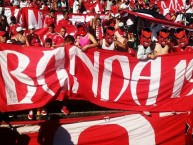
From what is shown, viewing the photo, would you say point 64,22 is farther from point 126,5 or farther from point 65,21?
point 126,5

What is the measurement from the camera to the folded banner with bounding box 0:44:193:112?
24.1 ft

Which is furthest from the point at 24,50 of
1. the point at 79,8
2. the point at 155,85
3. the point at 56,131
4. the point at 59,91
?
the point at 79,8

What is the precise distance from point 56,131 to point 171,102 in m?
2.29

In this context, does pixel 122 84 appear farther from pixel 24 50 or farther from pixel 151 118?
pixel 24 50

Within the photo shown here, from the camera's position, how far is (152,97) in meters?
7.76

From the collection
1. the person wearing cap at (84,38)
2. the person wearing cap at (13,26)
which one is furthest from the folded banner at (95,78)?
the person wearing cap at (13,26)

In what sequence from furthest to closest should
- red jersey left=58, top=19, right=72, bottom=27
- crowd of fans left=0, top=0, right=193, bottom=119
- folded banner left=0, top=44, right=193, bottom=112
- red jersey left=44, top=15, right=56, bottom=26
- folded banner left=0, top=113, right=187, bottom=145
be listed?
red jersey left=44, top=15, right=56, bottom=26, red jersey left=58, top=19, right=72, bottom=27, crowd of fans left=0, top=0, right=193, bottom=119, folded banner left=0, top=44, right=193, bottom=112, folded banner left=0, top=113, right=187, bottom=145

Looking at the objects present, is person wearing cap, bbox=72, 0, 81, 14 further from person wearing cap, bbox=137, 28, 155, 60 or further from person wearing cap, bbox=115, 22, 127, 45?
person wearing cap, bbox=137, 28, 155, 60

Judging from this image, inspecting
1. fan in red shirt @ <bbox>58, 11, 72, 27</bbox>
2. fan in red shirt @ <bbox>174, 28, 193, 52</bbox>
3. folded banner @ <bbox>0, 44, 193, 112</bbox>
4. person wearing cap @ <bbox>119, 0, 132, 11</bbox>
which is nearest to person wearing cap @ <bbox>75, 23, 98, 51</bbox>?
folded banner @ <bbox>0, 44, 193, 112</bbox>

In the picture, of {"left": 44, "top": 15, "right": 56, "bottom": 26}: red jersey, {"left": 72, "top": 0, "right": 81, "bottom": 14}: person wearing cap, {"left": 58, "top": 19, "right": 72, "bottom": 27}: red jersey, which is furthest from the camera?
{"left": 72, "top": 0, "right": 81, "bottom": 14}: person wearing cap

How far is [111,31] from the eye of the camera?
9.71 meters

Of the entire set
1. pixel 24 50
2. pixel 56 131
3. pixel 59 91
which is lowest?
pixel 56 131

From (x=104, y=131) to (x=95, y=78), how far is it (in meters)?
1.00

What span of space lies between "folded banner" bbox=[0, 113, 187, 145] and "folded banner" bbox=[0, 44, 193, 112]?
259mm
